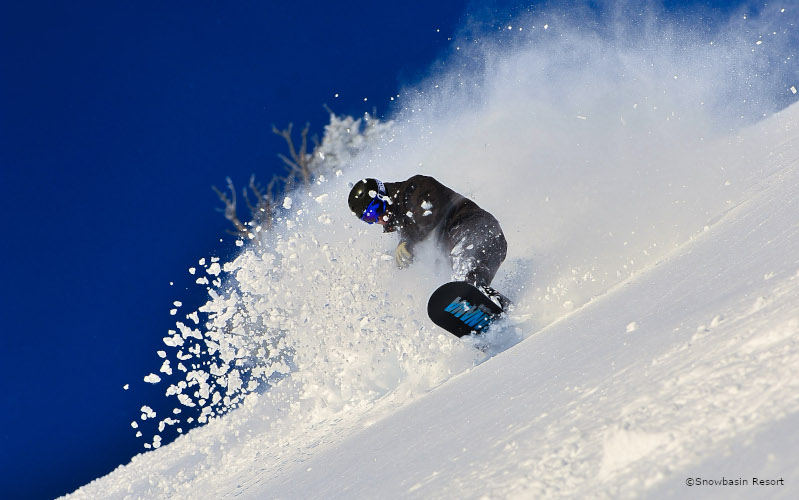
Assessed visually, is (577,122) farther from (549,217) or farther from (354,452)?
(354,452)

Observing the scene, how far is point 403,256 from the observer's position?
446cm

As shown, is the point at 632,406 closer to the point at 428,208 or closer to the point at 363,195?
the point at 428,208

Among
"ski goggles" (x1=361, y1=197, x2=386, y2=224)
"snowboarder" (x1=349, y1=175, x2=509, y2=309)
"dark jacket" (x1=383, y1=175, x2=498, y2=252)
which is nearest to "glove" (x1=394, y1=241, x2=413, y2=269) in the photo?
"snowboarder" (x1=349, y1=175, x2=509, y2=309)

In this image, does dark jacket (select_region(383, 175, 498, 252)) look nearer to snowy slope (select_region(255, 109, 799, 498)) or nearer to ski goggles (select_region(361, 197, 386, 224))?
ski goggles (select_region(361, 197, 386, 224))

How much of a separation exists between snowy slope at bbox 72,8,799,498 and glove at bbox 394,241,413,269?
11 cm

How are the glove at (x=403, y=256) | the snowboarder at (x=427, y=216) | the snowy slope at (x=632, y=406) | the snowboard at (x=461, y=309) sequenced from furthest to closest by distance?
1. the glove at (x=403, y=256)
2. the snowboarder at (x=427, y=216)
3. the snowboard at (x=461, y=309)
4. the snowy slope at (x=632, y=406)

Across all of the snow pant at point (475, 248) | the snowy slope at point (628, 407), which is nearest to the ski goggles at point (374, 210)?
the snow pant at point (475, 248)

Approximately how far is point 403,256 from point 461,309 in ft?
4.66

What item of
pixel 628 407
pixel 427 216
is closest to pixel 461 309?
pixel 427 216

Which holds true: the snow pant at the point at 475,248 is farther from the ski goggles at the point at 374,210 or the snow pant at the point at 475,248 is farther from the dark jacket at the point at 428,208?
Result: the ski goggles at the point at 374,210

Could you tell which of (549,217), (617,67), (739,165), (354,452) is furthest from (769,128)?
(354,452)

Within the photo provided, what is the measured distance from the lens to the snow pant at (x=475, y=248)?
372cm

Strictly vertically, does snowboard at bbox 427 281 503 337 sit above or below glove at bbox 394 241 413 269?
below

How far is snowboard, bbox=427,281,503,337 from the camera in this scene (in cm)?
307
